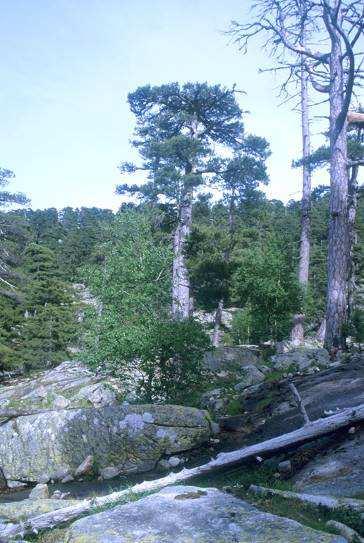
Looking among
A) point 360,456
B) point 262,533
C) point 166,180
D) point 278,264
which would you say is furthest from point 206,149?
point 262,533

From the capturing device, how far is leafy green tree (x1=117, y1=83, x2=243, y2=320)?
2380cm

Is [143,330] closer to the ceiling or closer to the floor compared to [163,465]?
closer to the ceiling

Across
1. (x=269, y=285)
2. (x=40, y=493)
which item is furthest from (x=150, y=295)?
(x=40, y=493)

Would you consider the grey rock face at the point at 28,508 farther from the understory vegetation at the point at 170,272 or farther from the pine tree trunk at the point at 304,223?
→ the pine tree trunk at the point at 304,223

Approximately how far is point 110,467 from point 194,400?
359cm

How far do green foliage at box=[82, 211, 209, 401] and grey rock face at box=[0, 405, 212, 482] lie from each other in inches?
112

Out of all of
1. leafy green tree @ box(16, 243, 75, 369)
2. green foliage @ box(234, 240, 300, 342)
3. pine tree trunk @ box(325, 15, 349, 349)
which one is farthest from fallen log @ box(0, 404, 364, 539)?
leafy green tree @ box(16, 243, 75, 369)

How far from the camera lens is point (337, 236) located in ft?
44.8

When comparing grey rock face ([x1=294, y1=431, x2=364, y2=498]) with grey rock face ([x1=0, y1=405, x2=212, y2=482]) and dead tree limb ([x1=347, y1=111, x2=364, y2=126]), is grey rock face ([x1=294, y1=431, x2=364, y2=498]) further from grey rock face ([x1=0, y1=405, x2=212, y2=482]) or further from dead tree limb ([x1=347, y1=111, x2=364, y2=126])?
dead tree limb ([x1=347, y1=111, x2=364, y2=126])

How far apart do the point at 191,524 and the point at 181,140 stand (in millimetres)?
20904

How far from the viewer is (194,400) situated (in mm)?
11875

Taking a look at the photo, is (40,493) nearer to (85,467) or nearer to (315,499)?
(85,467)

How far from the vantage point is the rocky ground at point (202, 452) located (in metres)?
3.99

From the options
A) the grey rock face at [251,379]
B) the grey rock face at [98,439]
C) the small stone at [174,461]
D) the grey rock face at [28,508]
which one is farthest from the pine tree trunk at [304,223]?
the grey rock face at [28,508]
